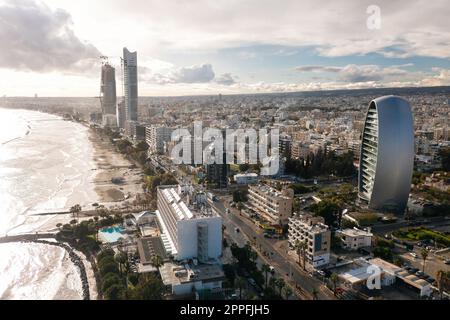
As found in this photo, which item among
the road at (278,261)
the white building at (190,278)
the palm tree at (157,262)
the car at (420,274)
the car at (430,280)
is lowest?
the car at (430,280)

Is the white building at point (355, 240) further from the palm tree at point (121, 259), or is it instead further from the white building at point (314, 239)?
the palm tree at point (121, 259)

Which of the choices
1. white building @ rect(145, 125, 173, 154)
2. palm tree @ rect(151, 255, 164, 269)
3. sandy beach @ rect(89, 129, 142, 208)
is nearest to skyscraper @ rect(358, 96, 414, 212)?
palm tree @ rect(151, 255, 164, 269)

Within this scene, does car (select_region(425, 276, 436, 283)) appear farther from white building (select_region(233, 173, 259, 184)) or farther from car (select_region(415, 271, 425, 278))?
white building (select_region(233, 173, 259, 184))

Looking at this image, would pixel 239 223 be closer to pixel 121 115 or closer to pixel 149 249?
pixel 149 249

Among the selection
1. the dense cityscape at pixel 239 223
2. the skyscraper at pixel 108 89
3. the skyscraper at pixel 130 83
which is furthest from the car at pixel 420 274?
the skyscraper at pixel 108 89

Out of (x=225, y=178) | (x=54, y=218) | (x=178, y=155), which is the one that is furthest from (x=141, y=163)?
(x=54, y=218)

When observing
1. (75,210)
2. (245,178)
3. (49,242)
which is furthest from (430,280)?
(75,210)

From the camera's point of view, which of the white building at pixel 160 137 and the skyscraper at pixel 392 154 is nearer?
the skyscraper at pixel 392 154
